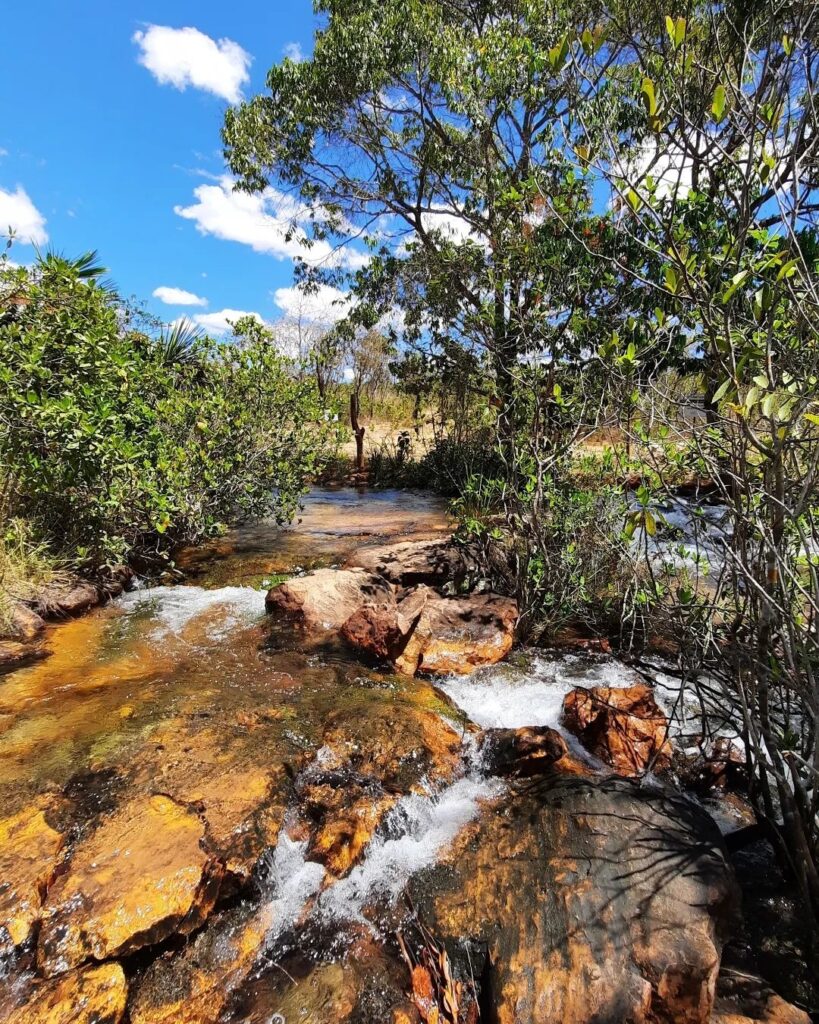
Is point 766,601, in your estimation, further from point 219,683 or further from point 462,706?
point 219,683

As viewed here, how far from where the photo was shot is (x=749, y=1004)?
7.14 ft

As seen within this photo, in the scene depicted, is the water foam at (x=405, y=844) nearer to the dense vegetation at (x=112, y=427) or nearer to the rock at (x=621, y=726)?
the rock at (x=621, y=726)

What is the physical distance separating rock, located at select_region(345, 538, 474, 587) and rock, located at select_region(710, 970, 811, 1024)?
13.9ft

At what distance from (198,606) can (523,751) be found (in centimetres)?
391

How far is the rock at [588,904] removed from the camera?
2113 millimetres

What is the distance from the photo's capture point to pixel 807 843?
2.37 metres

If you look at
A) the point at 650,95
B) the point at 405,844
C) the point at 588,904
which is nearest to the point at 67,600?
the point at 405,844

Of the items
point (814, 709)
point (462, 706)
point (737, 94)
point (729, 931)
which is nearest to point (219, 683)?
point (462, 706)

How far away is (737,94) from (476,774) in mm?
3406

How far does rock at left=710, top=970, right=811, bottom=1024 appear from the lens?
6.91 feet

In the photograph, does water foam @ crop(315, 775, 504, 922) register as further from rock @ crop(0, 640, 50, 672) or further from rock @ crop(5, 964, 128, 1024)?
rock @ crop(0, 640, 50, 672)

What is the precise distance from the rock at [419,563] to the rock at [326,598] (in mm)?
424

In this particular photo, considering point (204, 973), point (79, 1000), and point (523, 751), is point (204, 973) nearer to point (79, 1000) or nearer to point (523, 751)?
point (79, 1000)

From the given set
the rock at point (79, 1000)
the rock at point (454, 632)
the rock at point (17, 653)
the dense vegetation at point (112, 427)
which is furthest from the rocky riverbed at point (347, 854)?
the dense vegetation at point (112, 427)
